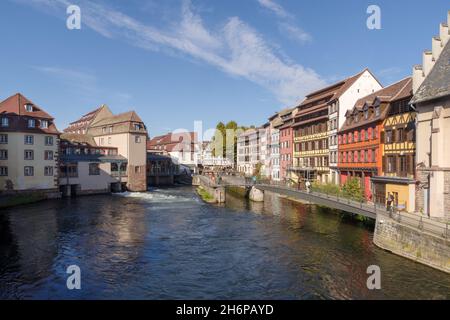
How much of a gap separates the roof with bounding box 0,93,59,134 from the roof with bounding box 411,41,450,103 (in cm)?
5340

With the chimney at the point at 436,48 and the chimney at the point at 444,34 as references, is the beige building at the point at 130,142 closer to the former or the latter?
the chimney at the point at 436,48

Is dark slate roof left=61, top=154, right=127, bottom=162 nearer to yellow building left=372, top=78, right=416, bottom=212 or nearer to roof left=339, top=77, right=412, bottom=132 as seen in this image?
roof left=339, top=77, right=412, bottom=132

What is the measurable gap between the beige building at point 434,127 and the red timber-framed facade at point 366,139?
5.52 meters

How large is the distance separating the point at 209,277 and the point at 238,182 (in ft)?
122

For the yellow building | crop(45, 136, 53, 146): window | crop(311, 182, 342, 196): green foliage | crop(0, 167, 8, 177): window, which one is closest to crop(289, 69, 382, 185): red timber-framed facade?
crop(311, 182, 342, 196): green foliage

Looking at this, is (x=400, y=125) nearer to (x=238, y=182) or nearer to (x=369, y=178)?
(x=369, y=178)

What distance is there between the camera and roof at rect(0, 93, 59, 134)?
182ft

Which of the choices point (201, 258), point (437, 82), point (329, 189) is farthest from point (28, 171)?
point (437, 82)

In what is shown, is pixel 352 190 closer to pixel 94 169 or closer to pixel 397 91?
pixel 397 91

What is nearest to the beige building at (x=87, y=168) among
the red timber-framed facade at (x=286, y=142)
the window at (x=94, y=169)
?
the window at (x=94, y=169)

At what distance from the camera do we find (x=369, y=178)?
4166 cm

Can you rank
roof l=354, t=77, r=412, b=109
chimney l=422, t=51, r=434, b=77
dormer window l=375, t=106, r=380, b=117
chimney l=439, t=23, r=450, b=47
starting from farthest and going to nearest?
dormer window l=375, t=106, r=380, b=117 < roof l=354, t=77, r=412, b=109 < chimney l=422, t=51, r=434, b=77 < chimney l=439, t=23, r=450, b=47

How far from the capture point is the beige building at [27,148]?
179 feet

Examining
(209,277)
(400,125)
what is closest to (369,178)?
(400,125)
